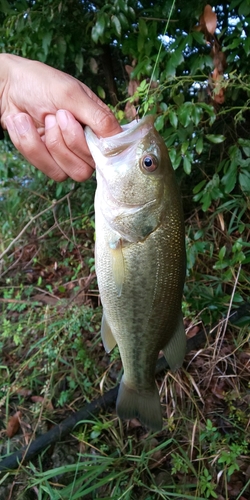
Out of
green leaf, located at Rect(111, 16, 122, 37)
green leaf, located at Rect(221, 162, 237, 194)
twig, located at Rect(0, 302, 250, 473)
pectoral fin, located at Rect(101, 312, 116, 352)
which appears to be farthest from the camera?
twig, located at Rect(0, 302, 250, 473)

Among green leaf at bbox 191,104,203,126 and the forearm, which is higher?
the forearm

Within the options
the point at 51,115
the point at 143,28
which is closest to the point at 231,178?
the point at 143,28

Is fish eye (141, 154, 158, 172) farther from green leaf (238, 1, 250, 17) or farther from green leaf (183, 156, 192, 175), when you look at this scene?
green leaf (238, 1, 250, 17)

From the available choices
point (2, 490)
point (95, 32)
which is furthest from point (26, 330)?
point (95, 32)

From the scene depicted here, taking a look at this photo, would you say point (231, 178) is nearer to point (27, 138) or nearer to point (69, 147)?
point (69, 147)

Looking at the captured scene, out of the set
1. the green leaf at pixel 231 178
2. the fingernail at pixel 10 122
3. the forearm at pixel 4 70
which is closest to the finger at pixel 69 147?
the fingernail at pixel 10 122

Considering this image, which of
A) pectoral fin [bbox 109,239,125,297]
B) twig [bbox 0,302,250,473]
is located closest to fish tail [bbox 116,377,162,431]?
pectoral fin [bbox 109,239,125,297]

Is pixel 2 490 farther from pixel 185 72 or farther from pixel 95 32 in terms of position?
pixel 185 72
